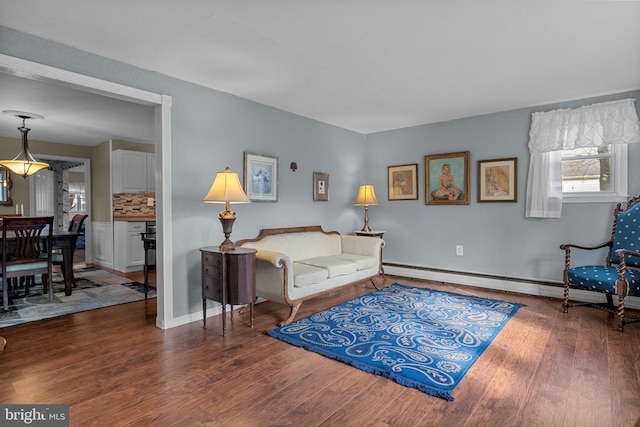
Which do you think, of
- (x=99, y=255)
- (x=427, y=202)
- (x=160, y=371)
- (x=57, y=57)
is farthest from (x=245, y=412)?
(x=99, y=255)

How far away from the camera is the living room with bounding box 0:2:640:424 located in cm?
324

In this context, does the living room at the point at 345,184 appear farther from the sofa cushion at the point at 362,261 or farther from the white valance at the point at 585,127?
the sofa cushion at the point at 362,261

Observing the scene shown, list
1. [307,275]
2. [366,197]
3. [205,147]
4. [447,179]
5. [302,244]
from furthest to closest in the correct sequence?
[366,197] → [447,179] → [302,244] → [205,147] → [307,275]

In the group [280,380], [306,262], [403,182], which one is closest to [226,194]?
[306,262]

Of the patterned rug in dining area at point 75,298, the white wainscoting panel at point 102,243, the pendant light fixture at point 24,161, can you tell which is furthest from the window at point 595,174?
the white wainscoting panel at point 102,243

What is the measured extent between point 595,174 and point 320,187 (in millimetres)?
3308

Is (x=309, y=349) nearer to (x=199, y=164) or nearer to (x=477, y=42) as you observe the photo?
(x=199, y=164)

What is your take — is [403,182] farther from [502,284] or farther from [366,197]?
[502,284]

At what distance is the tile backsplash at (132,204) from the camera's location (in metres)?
6.25

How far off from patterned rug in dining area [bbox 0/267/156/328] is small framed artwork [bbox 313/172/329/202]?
8.15 ft

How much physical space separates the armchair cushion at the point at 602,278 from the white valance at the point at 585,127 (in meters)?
1.39

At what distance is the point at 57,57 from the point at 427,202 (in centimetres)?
453

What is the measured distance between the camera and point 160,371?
2.33 m

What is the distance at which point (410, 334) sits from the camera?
292 centimetres
